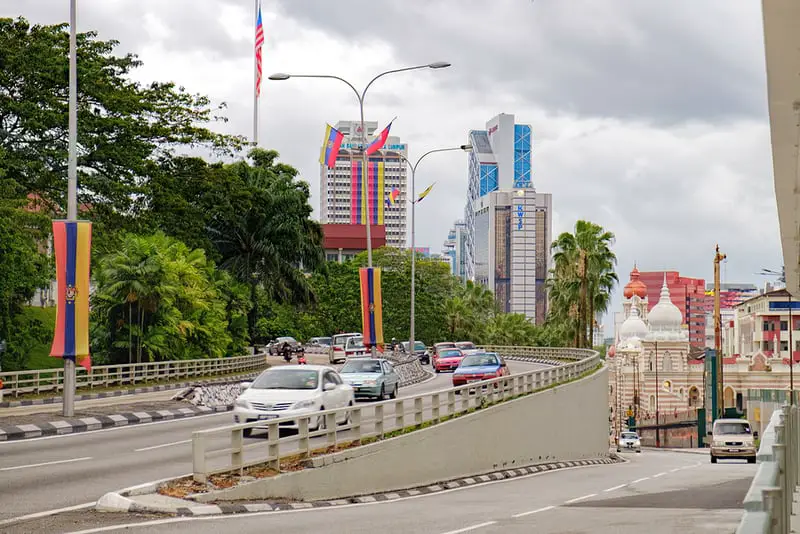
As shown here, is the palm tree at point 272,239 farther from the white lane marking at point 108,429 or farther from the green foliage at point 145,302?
the white lane marking at point 108,429

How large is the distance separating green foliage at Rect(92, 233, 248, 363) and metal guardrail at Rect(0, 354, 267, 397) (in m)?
1.49

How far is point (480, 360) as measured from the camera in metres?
40.3

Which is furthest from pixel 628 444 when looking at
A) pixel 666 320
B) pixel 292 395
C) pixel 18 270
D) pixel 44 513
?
pixel 44 513

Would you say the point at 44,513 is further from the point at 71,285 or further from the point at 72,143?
the point at 72,143

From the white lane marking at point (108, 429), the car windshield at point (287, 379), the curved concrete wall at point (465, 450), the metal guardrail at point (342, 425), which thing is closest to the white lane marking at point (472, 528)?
the curved concrete wall at point (465, 450)

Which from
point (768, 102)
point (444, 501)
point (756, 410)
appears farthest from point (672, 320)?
point (768, 102)

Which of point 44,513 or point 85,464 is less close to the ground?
point 44,513

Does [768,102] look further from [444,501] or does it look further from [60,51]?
[60,51]

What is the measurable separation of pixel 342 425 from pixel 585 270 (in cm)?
4678

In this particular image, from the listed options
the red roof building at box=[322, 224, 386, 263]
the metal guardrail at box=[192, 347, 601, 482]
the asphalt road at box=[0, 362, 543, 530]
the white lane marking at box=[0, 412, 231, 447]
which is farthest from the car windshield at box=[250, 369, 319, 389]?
the red roof building at box=[322, 224, 386, 263]

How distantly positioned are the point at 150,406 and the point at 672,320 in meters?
107

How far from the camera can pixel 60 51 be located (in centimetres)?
4556

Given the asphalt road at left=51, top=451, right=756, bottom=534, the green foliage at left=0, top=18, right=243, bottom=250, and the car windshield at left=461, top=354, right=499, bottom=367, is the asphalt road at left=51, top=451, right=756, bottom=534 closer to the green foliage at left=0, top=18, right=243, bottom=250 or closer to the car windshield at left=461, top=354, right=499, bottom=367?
the car windshield at left=461, top=354, right=499, bottom=367

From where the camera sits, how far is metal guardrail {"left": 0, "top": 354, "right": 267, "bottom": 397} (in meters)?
35.0
